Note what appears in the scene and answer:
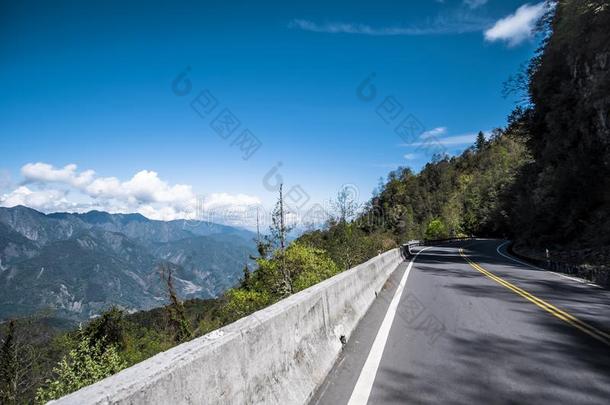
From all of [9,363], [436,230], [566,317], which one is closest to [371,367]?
[566,317]

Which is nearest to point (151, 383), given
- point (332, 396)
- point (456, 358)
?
point (332, 396)

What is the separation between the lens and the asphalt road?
13.9ft

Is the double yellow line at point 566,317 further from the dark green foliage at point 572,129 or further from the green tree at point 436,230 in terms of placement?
the green tree at point 436,230

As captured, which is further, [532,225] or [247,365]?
[532,225]

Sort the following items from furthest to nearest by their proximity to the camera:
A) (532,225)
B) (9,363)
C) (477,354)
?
(532,225), (9,363), (477,354)

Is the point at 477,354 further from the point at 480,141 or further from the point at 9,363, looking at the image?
the point at 480,141

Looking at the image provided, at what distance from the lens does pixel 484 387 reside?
14.4 ft

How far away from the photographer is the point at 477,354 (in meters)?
5.63

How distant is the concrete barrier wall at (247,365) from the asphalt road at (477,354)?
0.39 meters

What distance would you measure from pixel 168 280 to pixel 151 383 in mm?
29936

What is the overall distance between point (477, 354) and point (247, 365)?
387 centimetres

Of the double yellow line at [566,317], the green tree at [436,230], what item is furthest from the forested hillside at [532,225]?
the green tree at [436,230]

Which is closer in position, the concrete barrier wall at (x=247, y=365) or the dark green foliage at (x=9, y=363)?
the concrete barrier wall at (x=247, y=365)

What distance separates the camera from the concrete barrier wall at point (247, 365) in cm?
209
